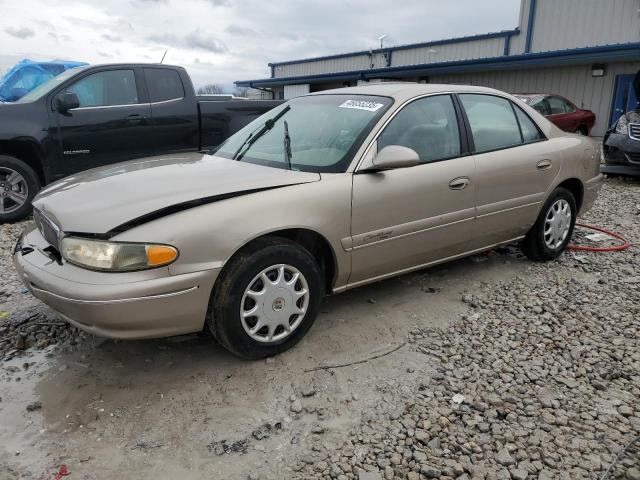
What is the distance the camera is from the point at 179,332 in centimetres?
276

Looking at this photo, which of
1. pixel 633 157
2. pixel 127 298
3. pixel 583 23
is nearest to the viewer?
pixel 127 298

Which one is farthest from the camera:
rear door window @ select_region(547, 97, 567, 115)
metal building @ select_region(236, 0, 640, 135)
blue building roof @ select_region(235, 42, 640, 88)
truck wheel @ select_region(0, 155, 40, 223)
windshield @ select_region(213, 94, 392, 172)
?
metal building @ select_region(236, 0, 640, 135)

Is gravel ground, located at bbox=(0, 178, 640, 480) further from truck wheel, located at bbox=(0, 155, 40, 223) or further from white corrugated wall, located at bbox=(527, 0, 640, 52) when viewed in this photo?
white corrugated wall, located at bbox=(527, 0, 640, 52)

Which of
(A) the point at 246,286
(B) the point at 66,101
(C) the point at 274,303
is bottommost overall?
(C) the point at 274,303

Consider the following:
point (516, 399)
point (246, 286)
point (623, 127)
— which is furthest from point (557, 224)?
point (623, 127)

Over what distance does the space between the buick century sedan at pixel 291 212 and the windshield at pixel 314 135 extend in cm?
1

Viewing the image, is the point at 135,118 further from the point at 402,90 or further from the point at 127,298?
the point at 127,298

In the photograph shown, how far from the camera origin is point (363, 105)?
3689 millimetres

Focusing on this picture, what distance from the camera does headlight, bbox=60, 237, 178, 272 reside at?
8.39 feet

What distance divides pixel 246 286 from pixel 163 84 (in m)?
4.94

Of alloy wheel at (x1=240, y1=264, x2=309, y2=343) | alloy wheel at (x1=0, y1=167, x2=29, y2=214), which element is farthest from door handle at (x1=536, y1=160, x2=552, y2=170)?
alloy wheel at (x1=0, y1=167, x2=29, y2=214)

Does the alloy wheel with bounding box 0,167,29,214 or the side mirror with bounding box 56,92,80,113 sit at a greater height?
the side mirror with bounding box 56,92,80,113

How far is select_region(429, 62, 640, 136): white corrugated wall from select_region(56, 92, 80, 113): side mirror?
53.7ft

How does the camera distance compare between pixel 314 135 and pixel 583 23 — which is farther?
pixel 583 23
